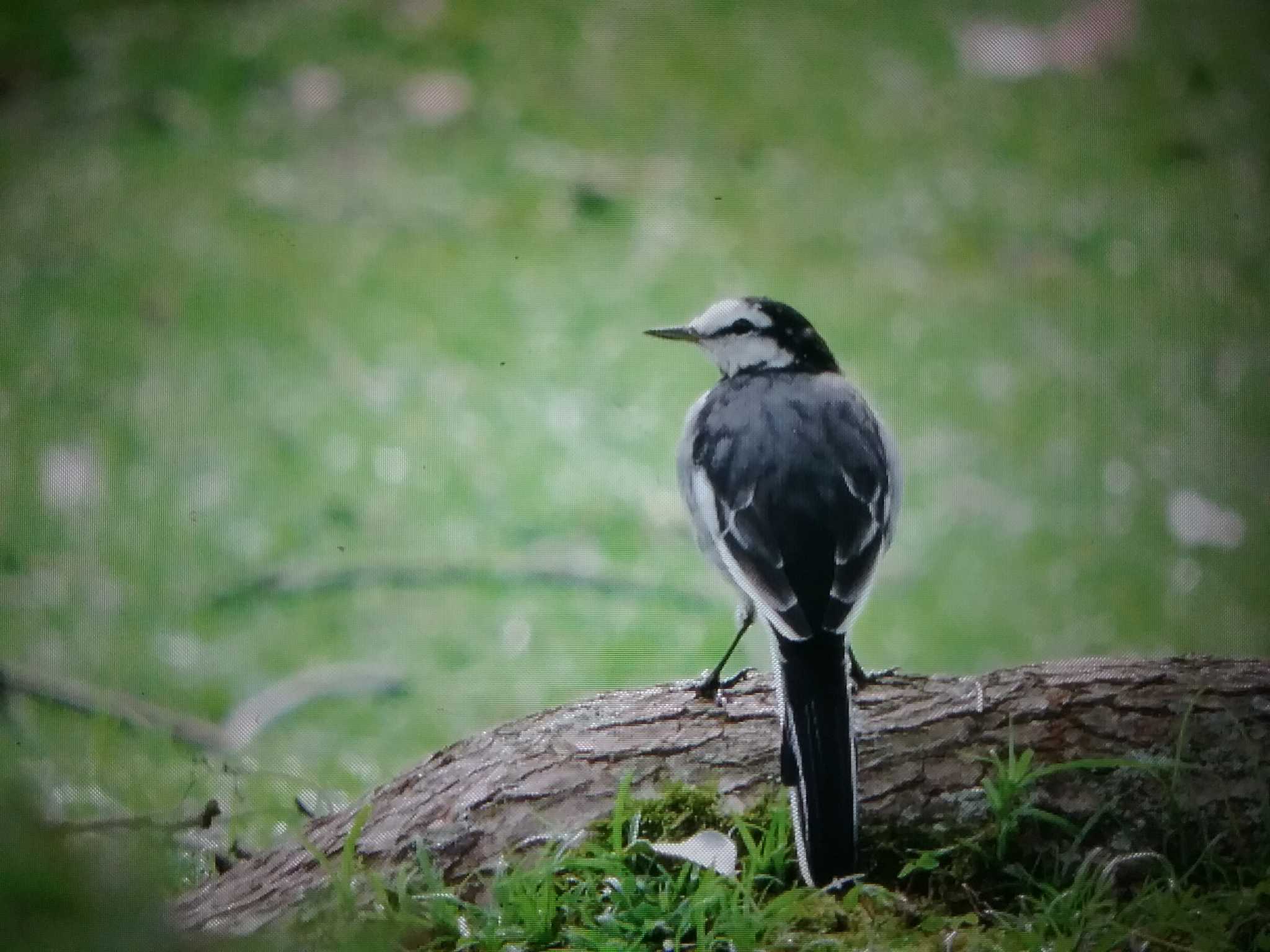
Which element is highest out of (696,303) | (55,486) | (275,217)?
(275,217)

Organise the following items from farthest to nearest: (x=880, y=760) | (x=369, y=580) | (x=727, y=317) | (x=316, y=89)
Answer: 1. (x=316, y=89)
2. (x=369, y=580)
3. (x=727, y=317)
4. (x=880, y=760)

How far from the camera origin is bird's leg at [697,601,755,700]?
2.18m

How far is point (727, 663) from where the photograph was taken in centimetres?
222

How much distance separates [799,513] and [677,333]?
0.41 meters

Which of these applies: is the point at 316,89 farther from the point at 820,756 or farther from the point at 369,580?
the point at 820,756

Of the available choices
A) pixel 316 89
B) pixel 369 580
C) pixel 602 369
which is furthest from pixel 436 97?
pixel 369 580

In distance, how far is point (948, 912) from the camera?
6.50 ft

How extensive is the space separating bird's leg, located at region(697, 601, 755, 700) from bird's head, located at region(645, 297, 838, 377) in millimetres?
388

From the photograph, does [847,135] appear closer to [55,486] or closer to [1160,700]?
[1160,700]

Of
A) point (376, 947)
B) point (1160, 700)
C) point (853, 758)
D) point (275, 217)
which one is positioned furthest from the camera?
point (275, 217)

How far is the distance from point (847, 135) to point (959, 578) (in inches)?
33.5

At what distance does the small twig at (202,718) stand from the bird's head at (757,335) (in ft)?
2.64

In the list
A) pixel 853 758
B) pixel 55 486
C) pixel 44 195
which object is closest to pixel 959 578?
pixel 853 758

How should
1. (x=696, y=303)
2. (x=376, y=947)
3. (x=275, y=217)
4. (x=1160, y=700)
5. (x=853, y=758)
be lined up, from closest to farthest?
(x=376, y=947), (x=853, y=758), (x=1160, y=700), (x=696, y=303), (x=275, y=217)
